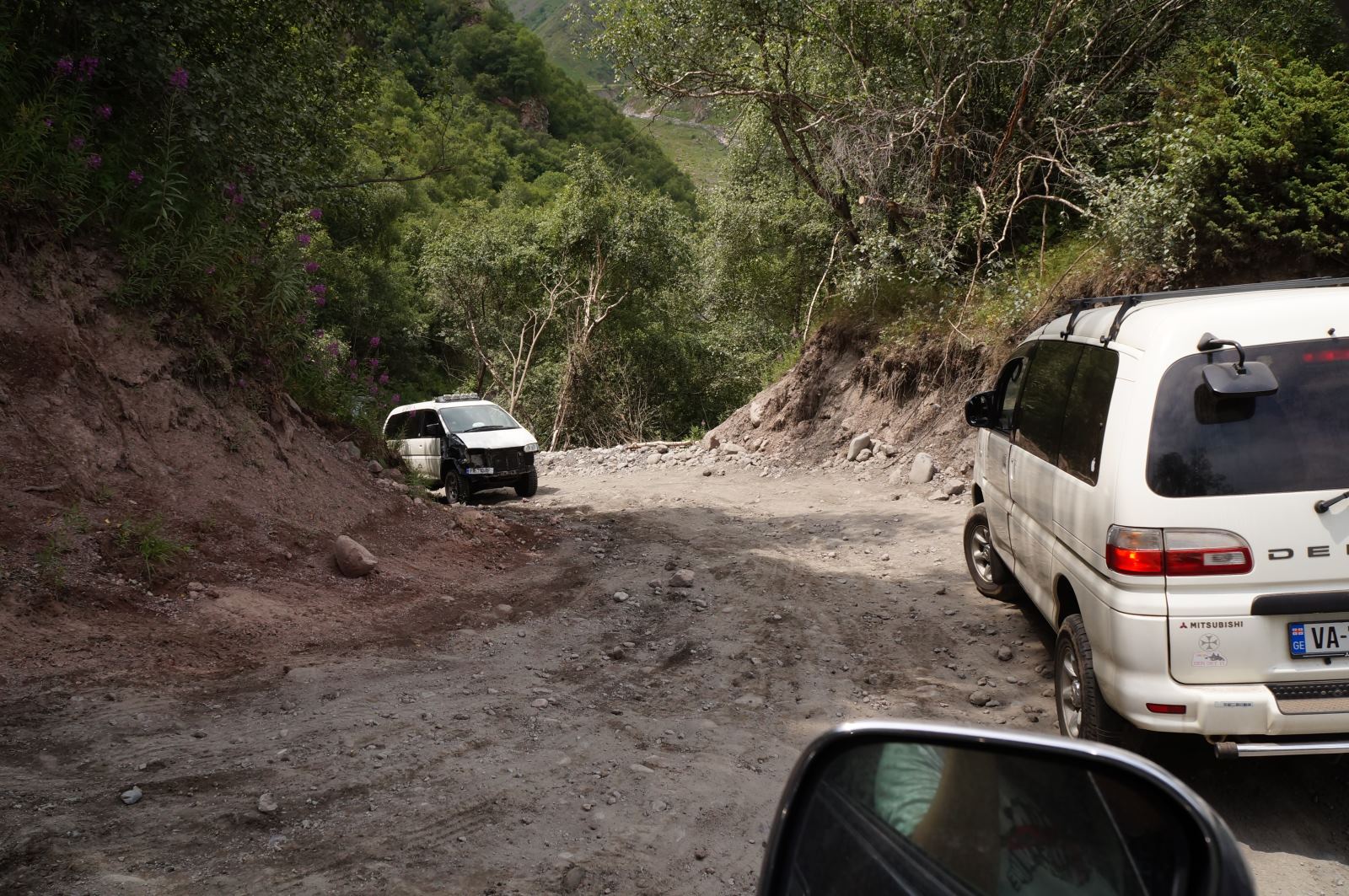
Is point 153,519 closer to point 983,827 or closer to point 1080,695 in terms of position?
point 1080,695

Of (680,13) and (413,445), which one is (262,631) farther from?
(680,13)

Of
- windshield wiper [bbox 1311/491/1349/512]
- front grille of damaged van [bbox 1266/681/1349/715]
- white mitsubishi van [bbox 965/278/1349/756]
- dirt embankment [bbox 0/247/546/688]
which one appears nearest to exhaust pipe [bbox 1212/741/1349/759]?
white mitsubishi van [bbox 965/278/1349/756]

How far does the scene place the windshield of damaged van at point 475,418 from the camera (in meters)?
16.6

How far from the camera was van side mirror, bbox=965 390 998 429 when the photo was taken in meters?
6.73

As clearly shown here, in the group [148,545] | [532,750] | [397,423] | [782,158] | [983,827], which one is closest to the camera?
[983,827]

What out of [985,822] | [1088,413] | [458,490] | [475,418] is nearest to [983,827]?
[985,822]

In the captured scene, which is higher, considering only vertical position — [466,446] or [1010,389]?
[1010,389]

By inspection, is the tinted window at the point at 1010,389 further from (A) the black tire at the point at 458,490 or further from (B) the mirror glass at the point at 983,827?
(A) the black tire at the point at 458,490

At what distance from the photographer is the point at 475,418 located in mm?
16922

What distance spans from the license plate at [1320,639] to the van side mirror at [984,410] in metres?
3.19

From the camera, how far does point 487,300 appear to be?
3431cm

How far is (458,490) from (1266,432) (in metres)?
14.0

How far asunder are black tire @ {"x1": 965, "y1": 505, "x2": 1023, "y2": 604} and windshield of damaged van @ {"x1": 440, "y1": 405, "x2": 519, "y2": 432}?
10577 millimetres

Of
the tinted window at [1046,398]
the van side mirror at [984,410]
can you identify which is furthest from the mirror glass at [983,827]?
the van side mirror at [984,410]
